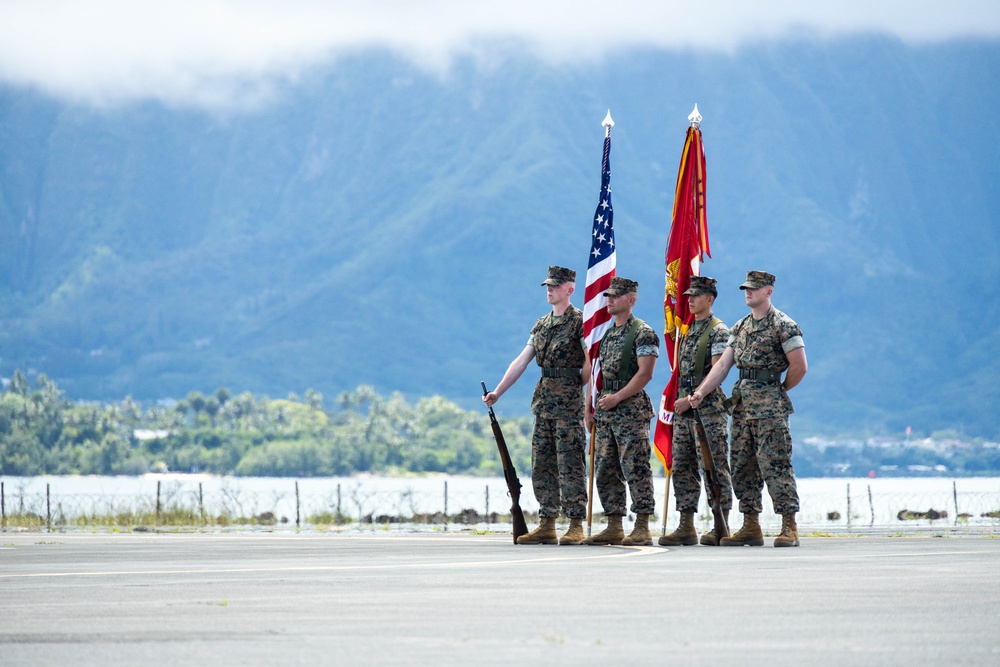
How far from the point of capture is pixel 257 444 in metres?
177

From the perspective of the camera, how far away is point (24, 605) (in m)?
9.09

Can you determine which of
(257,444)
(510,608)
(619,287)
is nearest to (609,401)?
(619,287)

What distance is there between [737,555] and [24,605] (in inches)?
229

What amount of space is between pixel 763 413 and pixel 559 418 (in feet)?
5.94

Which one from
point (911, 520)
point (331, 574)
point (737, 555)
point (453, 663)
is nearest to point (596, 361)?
point (737, 555)

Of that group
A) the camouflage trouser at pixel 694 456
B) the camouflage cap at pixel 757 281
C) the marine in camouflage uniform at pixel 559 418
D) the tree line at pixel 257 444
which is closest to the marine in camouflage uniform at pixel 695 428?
the camouflage trouser at pixel 694 456

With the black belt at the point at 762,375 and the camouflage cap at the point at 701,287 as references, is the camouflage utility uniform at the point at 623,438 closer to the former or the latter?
the camouflage cap at the point at 701,287

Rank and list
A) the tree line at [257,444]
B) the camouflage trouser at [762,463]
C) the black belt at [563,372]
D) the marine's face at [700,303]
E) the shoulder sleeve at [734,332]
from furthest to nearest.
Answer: the tree line at [257,444]
the black belt at [563,372]
the marine's face at [700,303]
the shoulder sleeve at [734,332]
the camouflage trouser at [762,463]

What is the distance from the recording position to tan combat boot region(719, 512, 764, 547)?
48.8 ft

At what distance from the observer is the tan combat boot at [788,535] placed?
14.6 m

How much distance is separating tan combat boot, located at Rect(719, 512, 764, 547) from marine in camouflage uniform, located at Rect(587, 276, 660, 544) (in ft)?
2.42

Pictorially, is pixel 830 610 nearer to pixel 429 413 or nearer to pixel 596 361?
pixel 596 361

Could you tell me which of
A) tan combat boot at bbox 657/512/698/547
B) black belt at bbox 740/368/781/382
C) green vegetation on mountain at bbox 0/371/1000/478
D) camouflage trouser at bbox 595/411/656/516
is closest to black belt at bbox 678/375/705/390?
camouflage trouser at bbox 595/411/656/516

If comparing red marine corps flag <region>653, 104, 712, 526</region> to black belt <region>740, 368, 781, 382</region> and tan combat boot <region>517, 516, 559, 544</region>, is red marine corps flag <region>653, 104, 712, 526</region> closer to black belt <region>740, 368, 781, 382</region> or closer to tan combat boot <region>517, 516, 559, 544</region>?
tan combat boot <region>517, 516, 559, 544</region>
